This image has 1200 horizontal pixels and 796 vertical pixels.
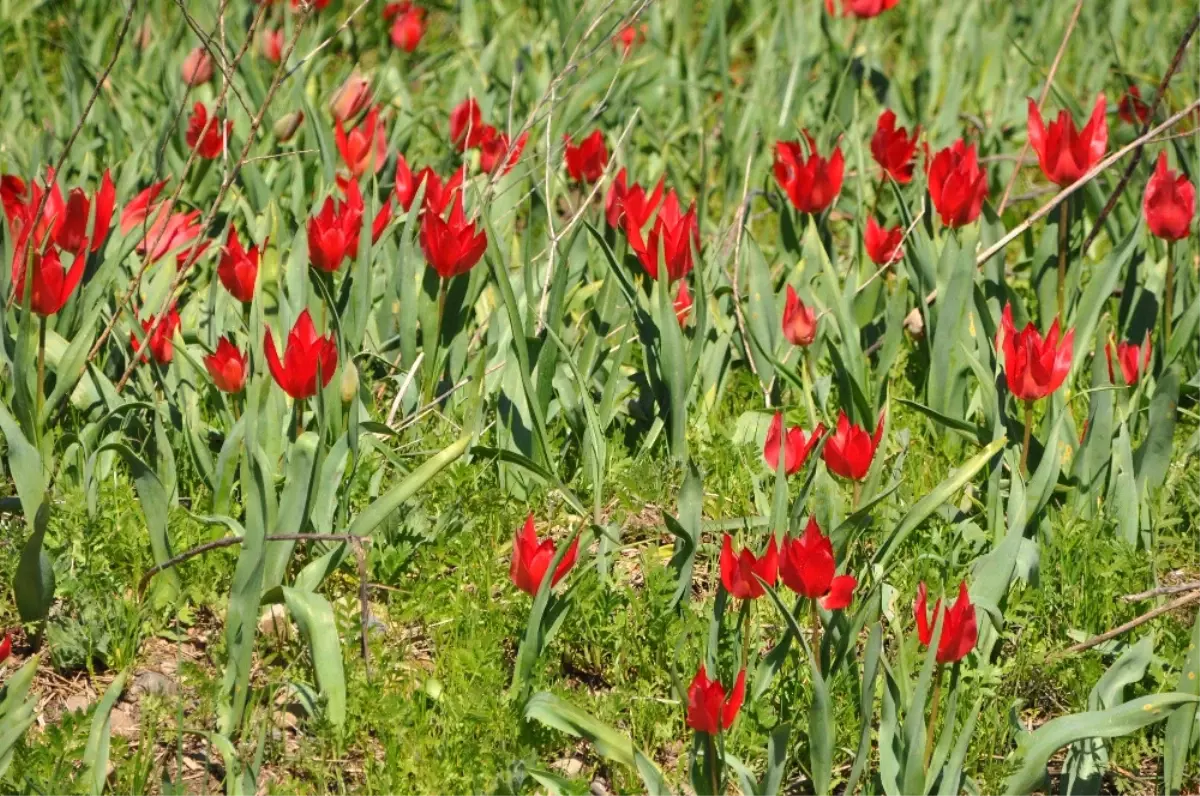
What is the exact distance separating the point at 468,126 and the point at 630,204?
0.65 m

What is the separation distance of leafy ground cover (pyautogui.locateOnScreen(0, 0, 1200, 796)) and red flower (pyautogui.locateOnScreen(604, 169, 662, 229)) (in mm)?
12

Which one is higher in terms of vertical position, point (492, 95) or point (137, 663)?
point (492, 95)

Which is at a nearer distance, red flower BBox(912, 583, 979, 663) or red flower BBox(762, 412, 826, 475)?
red flower BBox(912, 583, 979, 663)

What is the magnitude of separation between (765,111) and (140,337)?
176 cm

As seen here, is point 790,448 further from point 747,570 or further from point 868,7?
point 868,7

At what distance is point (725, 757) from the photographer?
5.92 ft

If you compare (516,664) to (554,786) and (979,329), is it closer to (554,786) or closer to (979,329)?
(554,786)

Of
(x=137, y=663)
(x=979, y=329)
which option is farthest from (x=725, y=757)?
(x=979, y=329)

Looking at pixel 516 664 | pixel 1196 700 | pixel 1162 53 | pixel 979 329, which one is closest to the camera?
pixel 1196 700

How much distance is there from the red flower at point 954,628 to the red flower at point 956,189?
1.04 meters

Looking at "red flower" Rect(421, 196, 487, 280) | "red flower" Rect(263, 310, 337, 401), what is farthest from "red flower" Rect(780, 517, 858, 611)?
"red flower" Rect(421, 196, 487, 280)

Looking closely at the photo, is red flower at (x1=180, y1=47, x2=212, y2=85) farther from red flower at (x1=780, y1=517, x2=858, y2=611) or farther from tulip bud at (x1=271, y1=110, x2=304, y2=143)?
red flower at (x1=780, y1=517, x2=858, y2=611)

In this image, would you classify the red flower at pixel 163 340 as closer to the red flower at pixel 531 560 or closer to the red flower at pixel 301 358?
the red flower at pixel 301 358

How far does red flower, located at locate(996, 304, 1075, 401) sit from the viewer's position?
204cm
